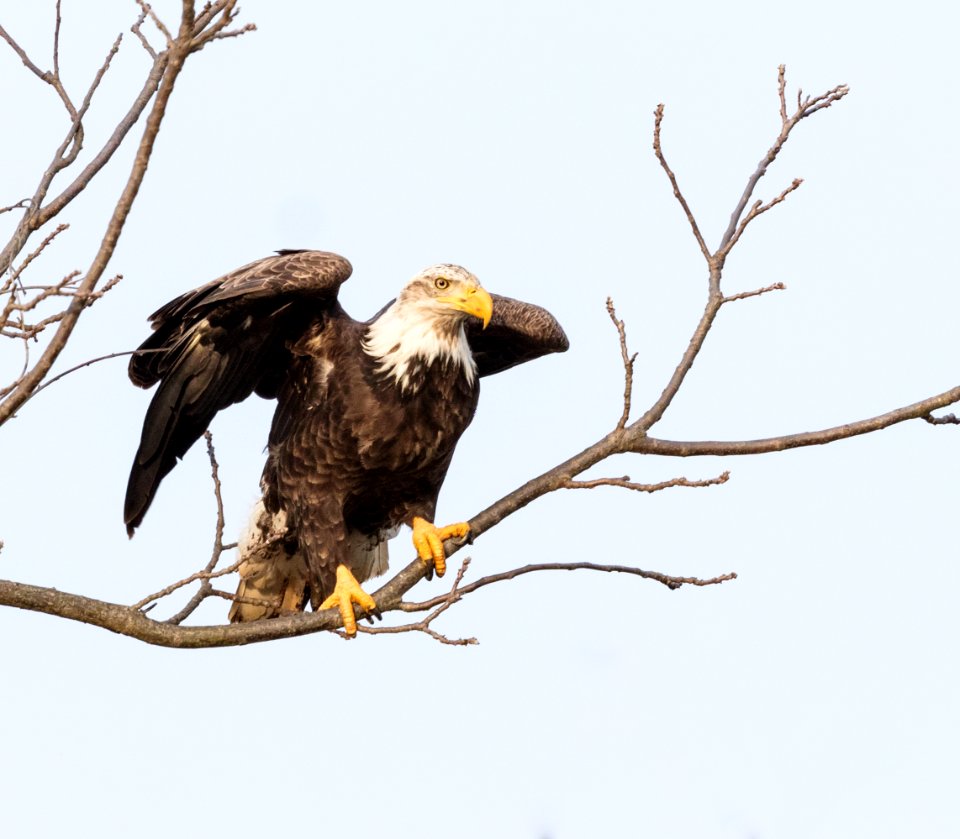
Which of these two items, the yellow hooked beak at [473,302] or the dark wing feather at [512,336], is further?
the dark wing feather at [512,336]

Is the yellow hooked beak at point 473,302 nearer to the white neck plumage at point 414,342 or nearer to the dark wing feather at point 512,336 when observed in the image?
the white neck plumage at point 414,342

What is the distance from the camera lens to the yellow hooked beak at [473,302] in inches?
231

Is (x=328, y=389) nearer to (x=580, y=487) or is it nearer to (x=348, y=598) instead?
(x=348, y=598)

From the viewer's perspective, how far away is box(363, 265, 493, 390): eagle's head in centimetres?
596

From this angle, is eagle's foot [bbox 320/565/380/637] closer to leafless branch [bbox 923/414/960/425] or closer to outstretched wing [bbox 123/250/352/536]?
outstretched wing [bbox 123/250/352/536]

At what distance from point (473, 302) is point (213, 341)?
3.62 feet

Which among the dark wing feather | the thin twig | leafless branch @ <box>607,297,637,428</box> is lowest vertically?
the thin twig

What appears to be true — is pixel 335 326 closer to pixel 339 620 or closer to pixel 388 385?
pixel 388 385

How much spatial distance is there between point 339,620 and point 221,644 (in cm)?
68

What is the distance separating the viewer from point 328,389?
20.2 ft

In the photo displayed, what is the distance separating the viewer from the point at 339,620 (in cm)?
529

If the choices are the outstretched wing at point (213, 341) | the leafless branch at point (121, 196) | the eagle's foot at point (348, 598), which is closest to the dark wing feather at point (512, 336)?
the outstretched wing at point (213, 341)

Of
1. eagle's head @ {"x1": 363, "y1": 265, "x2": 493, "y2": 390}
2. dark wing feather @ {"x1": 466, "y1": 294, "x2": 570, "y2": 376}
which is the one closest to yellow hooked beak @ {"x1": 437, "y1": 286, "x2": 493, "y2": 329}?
eagle's head @ {"x1": 363, "y1": 265, "x2": 493, "y2": 390}

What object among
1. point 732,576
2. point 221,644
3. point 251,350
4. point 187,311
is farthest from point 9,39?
point 732,576
